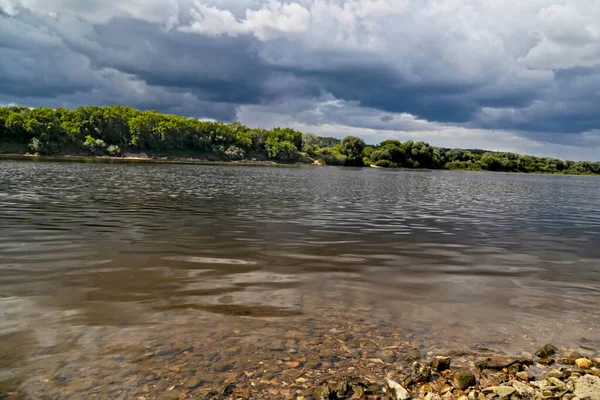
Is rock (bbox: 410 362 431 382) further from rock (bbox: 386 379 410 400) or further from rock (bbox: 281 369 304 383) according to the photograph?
rock (bbox: 281 369 304 383)

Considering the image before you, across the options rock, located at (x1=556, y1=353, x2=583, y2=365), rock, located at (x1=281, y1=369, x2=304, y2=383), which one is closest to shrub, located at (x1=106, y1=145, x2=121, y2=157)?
rock, located at (x1=281, y1=369, x2=304, y2=383)

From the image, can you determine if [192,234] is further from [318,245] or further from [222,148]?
[222,148]

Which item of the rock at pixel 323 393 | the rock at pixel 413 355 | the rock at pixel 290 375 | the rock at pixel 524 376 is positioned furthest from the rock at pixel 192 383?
the rock at pixel 524 376

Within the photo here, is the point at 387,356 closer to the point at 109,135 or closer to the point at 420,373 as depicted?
the point at 420,373

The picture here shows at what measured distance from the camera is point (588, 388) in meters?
5.70

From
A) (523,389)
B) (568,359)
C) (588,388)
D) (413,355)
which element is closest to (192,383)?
(413,355)

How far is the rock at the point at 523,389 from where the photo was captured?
229 inches

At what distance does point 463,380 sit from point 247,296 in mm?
5194

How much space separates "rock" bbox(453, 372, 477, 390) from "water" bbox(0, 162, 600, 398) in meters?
1.11

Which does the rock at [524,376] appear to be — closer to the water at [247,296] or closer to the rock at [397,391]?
the water at [247,296]

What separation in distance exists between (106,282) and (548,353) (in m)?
10.1

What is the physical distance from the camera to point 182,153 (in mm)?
181750

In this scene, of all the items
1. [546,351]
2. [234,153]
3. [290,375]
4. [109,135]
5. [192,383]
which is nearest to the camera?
[192,383]

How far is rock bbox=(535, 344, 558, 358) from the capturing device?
7159 millimetres
